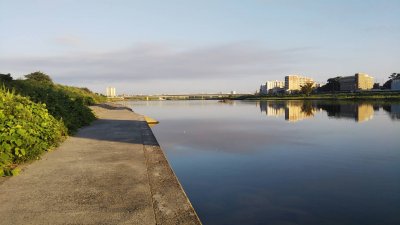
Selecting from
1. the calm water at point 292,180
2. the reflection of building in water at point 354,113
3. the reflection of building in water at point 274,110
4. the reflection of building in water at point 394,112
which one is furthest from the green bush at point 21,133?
the reflection of building in water at point 274,110

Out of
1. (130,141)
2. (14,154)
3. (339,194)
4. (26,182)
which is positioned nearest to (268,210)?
(339,194)

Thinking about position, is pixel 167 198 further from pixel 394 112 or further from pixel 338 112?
pixel 394 112

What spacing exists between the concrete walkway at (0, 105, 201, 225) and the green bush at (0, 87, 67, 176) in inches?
14.9

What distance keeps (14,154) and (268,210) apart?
6.03m

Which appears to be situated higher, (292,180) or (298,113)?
(298,113)

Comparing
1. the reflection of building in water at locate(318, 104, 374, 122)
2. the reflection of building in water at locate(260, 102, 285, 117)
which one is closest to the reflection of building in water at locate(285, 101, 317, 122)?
the reflection of building in water at locate(260, 102, 285, 117)

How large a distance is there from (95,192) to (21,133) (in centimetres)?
324

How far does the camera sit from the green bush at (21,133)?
7778mm

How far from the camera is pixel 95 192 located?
620 cm

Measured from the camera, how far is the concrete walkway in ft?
16.3

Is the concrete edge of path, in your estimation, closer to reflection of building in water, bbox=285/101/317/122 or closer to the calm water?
the calm water

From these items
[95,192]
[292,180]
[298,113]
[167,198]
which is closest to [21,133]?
[95,192]

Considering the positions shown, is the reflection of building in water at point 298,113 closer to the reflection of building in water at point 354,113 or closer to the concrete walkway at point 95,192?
the reflection of building in water at point 354,113

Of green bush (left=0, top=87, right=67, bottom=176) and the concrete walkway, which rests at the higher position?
green bush (left=0, top=87, right=67, bottom=176)
